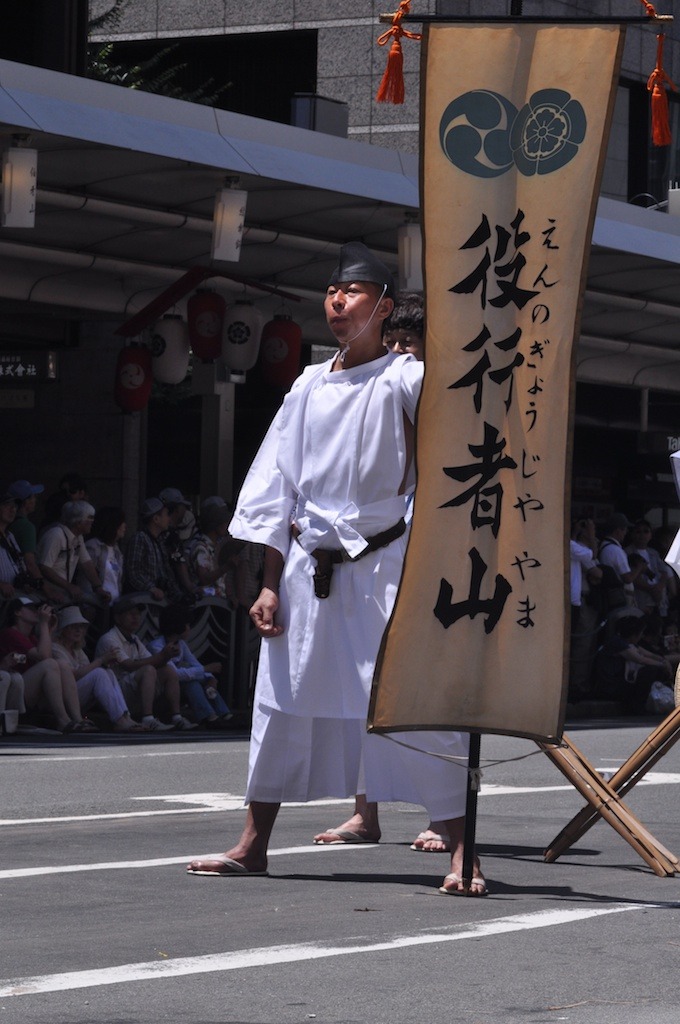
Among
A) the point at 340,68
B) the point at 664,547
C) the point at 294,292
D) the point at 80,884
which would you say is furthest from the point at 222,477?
the point at 80,884

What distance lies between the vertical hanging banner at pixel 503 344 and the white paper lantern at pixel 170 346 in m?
12.4

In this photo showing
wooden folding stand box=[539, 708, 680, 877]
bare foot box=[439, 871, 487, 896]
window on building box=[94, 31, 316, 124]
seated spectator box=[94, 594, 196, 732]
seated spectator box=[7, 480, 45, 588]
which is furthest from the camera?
window on building box=[94, 31, 316, 124]

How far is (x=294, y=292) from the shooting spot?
1941 cm

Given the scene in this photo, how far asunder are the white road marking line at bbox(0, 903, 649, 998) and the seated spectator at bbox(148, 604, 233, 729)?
31.8 ft

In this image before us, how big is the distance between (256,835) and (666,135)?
3190 millimetres

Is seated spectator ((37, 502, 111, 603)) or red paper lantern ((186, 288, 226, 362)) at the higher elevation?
red paper lantern ((186, 288, 226, 362))

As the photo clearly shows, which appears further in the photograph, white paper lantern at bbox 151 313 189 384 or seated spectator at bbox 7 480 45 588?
white paper lantern at bbox 151 313 189 384

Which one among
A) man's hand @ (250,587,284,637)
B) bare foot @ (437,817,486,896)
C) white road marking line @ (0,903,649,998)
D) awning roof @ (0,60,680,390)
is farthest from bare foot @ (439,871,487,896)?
awning roof @ (0,60,680,390)

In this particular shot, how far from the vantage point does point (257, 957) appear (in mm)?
5020

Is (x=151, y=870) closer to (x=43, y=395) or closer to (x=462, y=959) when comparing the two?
(x=462, y=959)

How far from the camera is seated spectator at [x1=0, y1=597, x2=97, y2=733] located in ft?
46.0

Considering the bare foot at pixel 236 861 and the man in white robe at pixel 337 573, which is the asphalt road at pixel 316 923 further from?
the man in white robe at pixel 337 573

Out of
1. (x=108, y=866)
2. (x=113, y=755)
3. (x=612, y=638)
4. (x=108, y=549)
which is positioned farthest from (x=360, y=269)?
(x=612, y=638)

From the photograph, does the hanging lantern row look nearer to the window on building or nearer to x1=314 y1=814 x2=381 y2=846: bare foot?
the window on building
